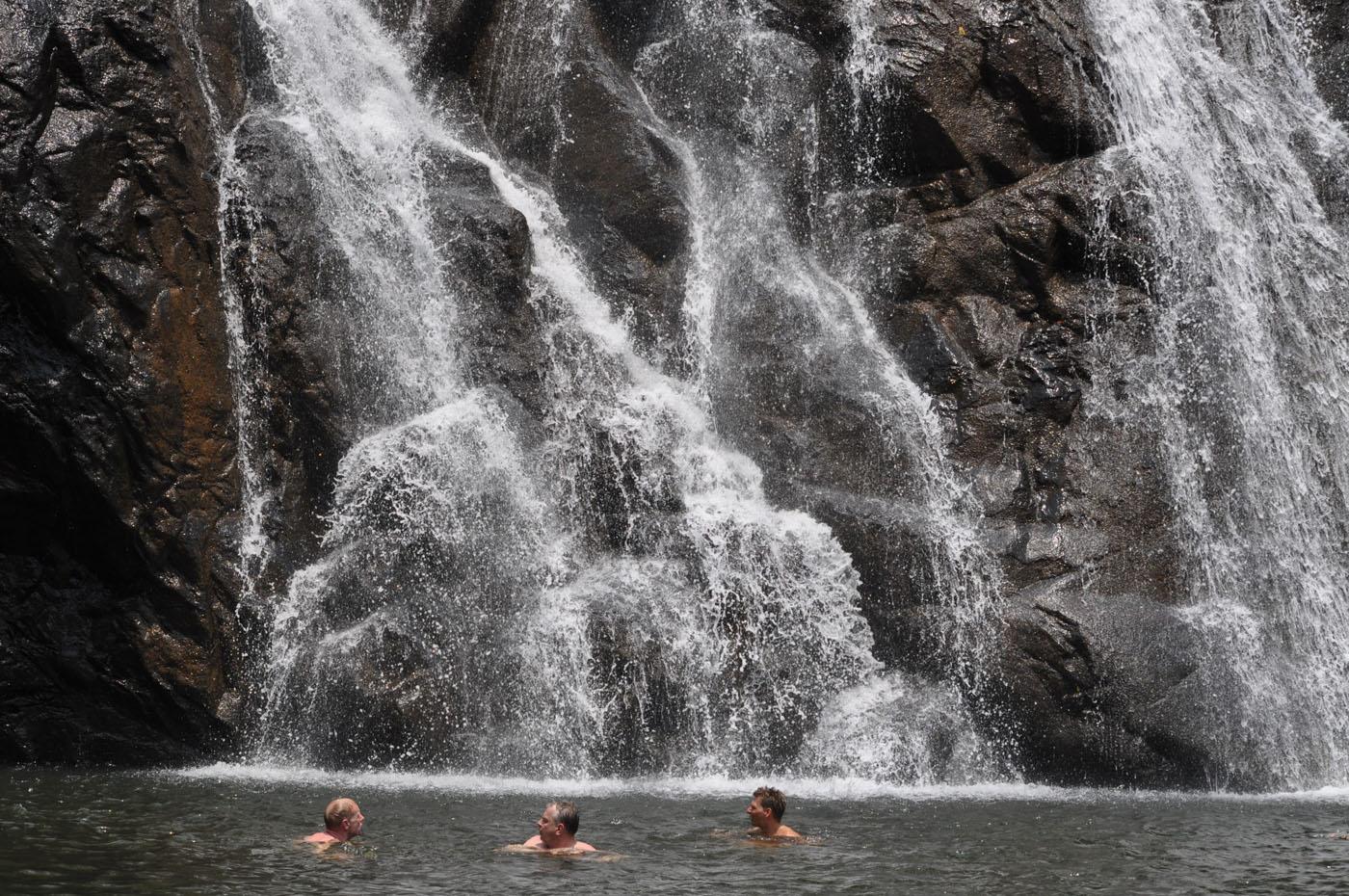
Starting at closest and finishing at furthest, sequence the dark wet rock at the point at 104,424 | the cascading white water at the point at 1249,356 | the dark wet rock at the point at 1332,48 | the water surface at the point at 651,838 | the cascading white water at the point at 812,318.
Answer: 1. the water surface at the point at 651,838
2. the dark wet rock at the point at 104,424
3. the cascading white water at the point at 812,318
4. the cascading white water at the point at 1249,356
5. the dark wet rock at the point at 1332,48

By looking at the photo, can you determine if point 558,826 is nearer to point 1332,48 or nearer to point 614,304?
point 614,304

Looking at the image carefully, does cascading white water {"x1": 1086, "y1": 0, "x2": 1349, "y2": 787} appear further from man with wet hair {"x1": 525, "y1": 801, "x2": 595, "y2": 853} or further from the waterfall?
man with wet hair {"x1": 525, "y1": 801, "x2": 595, "y2": 853}

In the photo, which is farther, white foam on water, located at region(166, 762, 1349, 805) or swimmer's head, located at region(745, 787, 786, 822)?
white foam on water, located at region(166, 762, 1349, 805)

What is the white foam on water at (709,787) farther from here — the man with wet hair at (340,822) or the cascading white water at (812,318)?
the man with wet hair at (340,822)

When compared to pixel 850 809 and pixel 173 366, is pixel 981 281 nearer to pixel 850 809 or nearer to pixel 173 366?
pixel 850 809

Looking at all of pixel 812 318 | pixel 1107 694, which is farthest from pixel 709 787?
pixel 812 318

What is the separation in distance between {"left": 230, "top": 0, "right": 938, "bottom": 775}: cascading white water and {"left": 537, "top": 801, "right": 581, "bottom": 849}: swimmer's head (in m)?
3.96

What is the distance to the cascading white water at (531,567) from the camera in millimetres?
13094

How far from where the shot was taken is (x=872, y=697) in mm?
13672

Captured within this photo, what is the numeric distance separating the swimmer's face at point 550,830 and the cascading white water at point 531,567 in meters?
3.95

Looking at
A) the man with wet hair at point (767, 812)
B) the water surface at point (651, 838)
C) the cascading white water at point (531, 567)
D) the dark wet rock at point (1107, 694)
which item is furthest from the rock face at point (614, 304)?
the man with wet hair at point (767, 812)

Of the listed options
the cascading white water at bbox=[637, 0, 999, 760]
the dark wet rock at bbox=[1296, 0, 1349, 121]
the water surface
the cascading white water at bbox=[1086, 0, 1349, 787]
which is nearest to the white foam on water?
the water surface

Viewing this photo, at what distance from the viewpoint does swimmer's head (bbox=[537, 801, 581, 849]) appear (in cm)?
891

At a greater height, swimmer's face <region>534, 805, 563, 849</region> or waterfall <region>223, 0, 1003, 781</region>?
waterfall <region>223, 0, 1003, 781</region>
